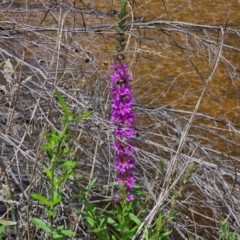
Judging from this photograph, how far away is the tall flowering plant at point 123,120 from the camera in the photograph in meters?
2.21

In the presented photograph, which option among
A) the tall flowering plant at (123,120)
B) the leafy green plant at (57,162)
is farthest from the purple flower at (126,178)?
the leafy green plant at (57,162)

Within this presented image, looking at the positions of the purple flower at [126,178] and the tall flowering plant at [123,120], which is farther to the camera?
the purple flower at [126,178]

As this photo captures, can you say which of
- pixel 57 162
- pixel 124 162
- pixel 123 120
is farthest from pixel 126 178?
pixel 57 162

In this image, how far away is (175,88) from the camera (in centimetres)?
671

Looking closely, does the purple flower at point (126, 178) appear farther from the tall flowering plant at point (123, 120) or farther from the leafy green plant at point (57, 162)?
the leafy green plant at point (57, 162)

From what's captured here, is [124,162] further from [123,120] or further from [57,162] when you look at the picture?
[57,162]

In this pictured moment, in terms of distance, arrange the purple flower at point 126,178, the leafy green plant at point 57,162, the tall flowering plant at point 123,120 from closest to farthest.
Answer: the leafy green plant at point 57,162
the tall flowering plant at point 123,120
the purple flower at point 126,178

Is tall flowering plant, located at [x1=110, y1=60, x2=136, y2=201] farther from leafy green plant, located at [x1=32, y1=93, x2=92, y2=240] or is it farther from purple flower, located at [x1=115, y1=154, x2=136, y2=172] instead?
leafy green plant, located at [x1=32, y1=93, x2=92, y2=240]

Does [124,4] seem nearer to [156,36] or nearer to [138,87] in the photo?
[138,87]

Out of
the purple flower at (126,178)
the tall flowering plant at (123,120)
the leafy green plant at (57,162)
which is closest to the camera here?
the leafy green plant at (57,162)

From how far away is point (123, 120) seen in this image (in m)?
2.23

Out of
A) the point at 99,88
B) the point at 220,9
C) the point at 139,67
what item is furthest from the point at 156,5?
the point at 99,88

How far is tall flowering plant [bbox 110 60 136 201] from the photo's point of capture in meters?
2.21

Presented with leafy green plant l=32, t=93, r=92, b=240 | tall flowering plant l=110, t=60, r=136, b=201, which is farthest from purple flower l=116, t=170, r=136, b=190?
leafy green plant l=32, t=93, r=92, b=240
